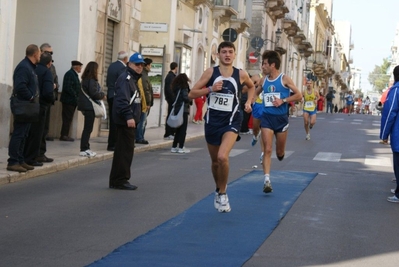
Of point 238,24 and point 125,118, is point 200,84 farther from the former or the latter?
point 238,24

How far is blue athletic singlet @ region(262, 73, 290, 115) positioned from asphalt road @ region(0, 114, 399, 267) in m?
1.24

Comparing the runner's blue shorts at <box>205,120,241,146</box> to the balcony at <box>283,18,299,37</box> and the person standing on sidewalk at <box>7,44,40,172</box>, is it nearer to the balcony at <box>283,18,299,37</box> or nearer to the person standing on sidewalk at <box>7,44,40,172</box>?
the person standing on sidewalk at <box>7,44,40,172</box>

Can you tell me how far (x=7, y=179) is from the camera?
39.7 feet

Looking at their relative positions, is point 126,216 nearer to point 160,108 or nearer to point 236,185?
point 236,185

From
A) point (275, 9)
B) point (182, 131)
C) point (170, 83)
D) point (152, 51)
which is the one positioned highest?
point (275, 9)

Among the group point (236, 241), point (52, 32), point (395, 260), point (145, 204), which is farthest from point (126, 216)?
point (52, 32)

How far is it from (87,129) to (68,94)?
4034 mm

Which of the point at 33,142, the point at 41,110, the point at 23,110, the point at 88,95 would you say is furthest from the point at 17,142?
the point at 88,95

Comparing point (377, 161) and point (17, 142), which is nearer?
point (17, 142)

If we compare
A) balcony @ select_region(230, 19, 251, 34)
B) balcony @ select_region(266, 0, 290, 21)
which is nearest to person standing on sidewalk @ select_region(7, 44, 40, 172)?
balcony @ select_region(230, 19, 251, 34)

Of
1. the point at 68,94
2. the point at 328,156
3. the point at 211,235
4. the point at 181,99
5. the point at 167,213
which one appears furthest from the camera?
the point at 328,156

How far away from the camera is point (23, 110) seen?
41.0ft

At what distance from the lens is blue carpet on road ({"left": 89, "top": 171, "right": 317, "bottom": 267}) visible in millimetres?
7148

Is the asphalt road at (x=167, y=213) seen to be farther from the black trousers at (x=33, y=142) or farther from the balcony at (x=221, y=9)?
the balcony at (x=221, y=9)
